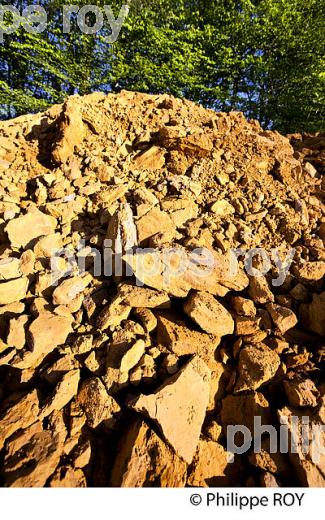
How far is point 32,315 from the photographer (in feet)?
7.08

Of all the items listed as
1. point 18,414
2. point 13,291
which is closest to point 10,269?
point 13,291

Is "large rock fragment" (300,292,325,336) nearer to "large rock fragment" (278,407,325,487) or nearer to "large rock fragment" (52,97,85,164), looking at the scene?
"large rock fragment" (278,407,325,487)

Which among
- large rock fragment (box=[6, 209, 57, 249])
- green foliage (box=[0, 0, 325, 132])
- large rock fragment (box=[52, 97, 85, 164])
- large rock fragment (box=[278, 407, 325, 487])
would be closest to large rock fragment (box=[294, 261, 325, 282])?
large rock fragment (box=[278, 407, 325, 487])

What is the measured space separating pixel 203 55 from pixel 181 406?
32.6 feet

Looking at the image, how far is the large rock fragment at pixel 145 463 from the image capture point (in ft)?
5.09

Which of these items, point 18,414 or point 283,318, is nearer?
point 18,414

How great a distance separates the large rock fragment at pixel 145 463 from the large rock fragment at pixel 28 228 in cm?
195

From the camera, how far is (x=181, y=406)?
1.78 m

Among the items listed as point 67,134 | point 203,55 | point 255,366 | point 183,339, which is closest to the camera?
point 255,366

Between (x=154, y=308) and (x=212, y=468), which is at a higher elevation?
(x=154, y=308)

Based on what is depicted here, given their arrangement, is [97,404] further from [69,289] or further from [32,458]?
[69,289]

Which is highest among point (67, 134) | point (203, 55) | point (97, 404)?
point (203, 55)
